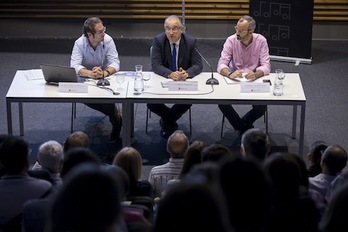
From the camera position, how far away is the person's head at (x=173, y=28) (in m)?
6.56

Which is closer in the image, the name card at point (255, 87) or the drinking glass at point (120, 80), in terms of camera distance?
the name card at point (255, 87)

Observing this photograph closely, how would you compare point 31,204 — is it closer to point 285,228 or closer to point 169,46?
point 285,228

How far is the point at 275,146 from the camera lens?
668 cm

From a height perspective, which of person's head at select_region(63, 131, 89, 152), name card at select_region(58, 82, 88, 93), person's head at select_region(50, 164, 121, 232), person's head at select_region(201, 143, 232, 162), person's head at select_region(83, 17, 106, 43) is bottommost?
person's head at select_region(63, 131, 89, 152)

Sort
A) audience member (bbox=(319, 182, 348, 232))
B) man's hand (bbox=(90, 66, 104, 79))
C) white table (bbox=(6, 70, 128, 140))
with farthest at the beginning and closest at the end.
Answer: man's hand (bbox=(90, 66, 104, 79)) < white table (bbox=(6, 70, 128, 140)) < audience member (bbox=(319, 182, 348, 232))

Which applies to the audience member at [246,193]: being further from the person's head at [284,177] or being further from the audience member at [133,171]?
the audience member at [133,171]

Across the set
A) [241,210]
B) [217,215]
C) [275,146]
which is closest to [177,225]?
[217,215]

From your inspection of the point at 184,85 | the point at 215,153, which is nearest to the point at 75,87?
the point at 184,85

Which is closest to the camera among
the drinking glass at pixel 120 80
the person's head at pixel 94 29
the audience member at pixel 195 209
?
the audience member at pixel 195 209

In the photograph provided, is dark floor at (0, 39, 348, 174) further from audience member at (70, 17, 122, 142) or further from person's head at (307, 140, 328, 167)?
person's head at (307, 140, 328, 167)

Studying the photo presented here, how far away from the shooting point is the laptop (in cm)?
612

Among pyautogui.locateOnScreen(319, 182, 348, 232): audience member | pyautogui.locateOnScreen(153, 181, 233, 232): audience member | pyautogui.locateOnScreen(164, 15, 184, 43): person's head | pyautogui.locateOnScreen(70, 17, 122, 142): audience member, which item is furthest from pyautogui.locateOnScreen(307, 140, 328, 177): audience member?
pyautogui.locateOnScreen(153, 181, 233, 232): audience member

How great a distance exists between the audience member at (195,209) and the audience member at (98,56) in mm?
4309

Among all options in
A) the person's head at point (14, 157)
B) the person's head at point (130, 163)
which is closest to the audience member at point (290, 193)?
the person's head at point (130, 163)
